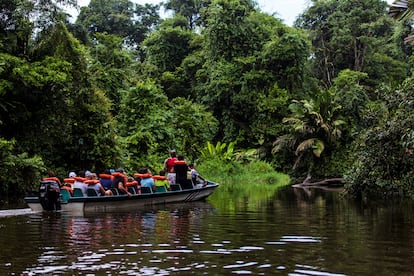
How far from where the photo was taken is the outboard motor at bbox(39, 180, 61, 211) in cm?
1393

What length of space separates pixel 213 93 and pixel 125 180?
72.6ft

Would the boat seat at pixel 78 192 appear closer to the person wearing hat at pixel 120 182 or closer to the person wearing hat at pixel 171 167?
the person wearing hat at pixel 120 182

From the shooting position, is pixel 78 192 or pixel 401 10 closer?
pixel 401 10

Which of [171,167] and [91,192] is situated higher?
[171,167]

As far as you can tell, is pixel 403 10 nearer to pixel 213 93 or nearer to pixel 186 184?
pixel 186 184

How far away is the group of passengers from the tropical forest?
10.6 feet

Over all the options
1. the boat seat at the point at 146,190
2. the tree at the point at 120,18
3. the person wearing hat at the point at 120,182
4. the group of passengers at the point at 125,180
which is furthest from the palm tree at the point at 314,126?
the tree at the point at 120,18

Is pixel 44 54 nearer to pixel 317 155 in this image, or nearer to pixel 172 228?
pixel 172 228

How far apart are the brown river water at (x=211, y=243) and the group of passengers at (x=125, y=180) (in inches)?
51.5

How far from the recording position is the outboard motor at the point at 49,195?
45.7 feet

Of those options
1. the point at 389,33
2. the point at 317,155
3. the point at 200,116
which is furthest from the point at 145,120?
the point at 389,33

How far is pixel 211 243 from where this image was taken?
8.38m

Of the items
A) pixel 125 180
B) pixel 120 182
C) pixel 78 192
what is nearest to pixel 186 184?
pixel 125 180

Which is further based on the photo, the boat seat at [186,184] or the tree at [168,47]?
the tree at [168,47]
